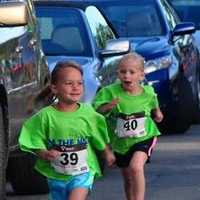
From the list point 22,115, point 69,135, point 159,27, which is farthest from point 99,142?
point 159,27

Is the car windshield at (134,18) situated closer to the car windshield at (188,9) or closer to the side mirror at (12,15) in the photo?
the car windshield at (188,9)

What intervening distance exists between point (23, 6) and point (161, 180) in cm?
285

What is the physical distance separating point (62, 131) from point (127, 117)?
1587mm

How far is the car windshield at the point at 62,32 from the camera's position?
1167 cm

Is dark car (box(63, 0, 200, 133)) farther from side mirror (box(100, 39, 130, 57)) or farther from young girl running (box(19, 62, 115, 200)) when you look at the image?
young girl running (box(19, 62, 115, 200))

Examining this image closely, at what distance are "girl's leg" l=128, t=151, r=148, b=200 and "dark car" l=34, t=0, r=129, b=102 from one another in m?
2.60

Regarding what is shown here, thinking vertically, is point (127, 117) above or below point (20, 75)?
below

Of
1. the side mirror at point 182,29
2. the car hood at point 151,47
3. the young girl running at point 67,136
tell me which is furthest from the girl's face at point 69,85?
the side mirror at point 182,29

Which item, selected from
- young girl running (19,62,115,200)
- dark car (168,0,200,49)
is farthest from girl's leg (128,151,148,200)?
dark car (168,0,200,49)

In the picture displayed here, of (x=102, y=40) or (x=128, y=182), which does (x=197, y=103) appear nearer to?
(x=102, y=40)

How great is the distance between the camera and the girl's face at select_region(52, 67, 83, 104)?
697 centimetres

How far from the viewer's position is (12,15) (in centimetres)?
846

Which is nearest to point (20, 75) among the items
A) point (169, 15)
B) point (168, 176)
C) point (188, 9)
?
point (168, 176)

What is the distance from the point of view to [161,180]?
35.7 ft
